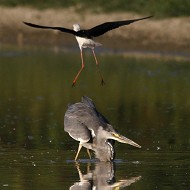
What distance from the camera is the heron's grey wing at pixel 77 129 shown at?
1139cm

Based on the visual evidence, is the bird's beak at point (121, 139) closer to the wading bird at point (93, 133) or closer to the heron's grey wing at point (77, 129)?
the wading bird at point (93, 133)

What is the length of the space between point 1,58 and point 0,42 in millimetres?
2965

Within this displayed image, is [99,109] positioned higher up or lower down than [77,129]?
lower down

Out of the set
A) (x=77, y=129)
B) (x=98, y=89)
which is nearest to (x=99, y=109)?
(x=98, y=89)

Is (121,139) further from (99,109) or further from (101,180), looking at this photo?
(99,109)

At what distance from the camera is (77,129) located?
11.5 metres

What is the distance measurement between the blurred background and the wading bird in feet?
0.77

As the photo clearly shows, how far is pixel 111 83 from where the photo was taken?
20.2m

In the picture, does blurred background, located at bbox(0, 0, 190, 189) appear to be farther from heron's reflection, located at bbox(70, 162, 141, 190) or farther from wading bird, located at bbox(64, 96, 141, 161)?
wading bird, located at bbox(64, 96, 141, 161)

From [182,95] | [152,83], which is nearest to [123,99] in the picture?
[182,95]

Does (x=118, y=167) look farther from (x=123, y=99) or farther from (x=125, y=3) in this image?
(x=125, y=3)

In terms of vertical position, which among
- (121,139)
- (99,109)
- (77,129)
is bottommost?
(99,109)

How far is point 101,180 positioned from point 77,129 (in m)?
1.38

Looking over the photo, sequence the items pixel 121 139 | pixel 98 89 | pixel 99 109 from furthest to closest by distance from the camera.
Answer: pixel 98 89 < pixel 99 109 < pixel 121 139
